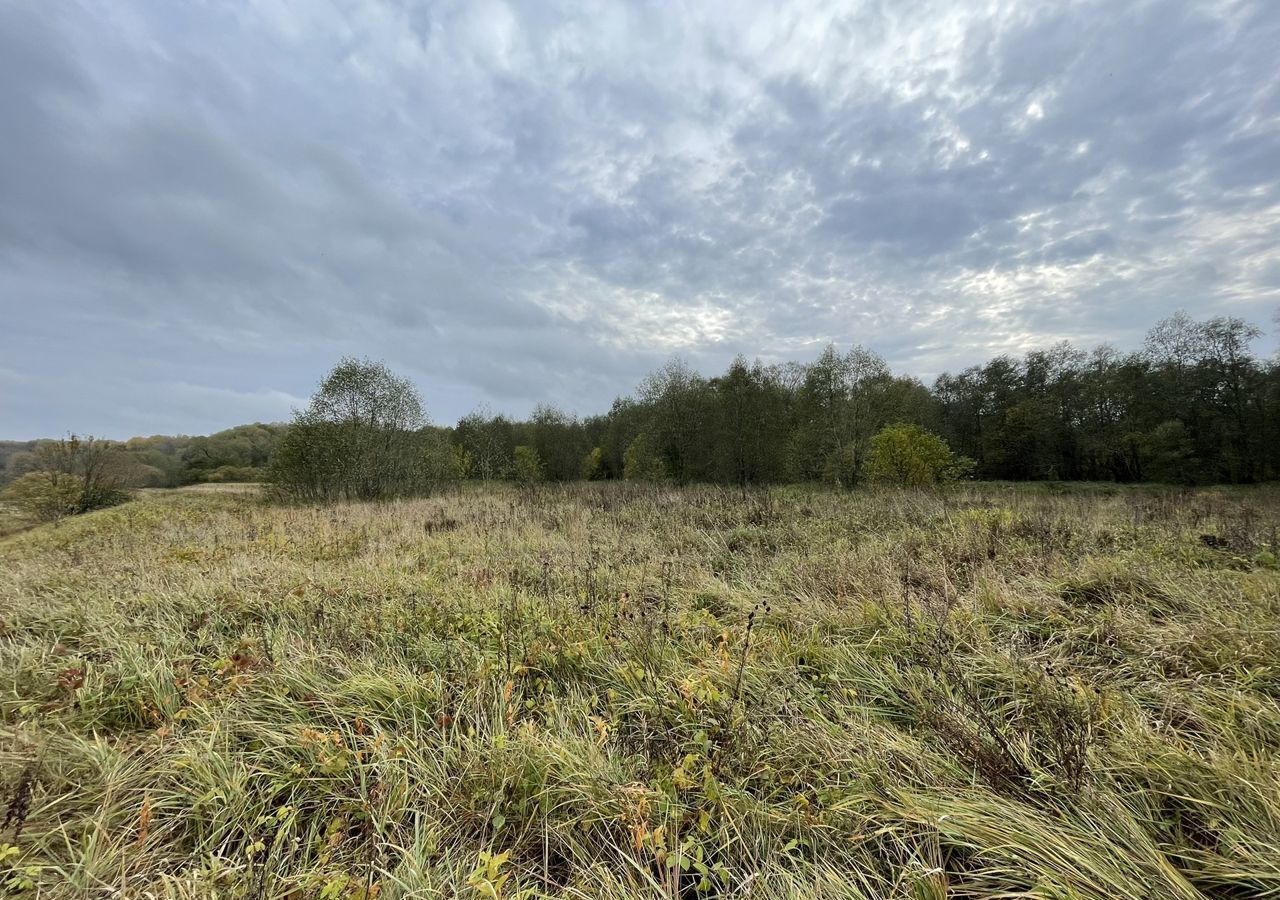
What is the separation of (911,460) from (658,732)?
18836mm

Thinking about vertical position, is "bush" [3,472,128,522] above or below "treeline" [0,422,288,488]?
below

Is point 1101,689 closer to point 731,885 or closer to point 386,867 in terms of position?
point 731,885

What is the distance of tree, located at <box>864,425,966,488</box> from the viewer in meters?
17.9

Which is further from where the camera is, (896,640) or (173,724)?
(896,640)

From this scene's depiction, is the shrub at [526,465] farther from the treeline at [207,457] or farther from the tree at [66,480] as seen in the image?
the tree at [66,480]

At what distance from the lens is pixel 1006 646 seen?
3.22 meters

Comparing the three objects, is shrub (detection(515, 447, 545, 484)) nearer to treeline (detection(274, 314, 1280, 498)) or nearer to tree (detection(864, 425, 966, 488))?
treeline (detection(274, 314, 1280, 498))

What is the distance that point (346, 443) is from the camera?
19.2m

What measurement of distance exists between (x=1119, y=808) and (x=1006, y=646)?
1.56 m

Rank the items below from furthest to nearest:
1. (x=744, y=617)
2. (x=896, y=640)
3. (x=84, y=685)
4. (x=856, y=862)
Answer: (x=744, y=617) → (x=896, y=640) → (x=84, y=685) → (x=856, y=862)

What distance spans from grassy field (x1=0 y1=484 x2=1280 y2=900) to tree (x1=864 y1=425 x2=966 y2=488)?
42.7 ft

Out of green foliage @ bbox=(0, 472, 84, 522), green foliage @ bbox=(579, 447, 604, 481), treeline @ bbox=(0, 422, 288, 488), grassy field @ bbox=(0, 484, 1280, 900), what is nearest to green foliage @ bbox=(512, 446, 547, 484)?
green foliage @ bbox=(579, 447, 604, 481)

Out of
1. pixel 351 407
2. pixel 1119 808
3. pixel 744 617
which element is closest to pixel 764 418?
pixel 351 407

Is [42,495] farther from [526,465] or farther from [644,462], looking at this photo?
[644,462]
